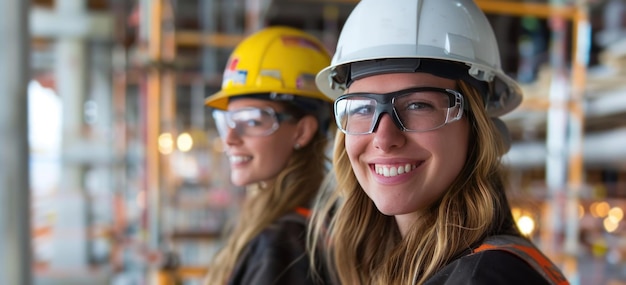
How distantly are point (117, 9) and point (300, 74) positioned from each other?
10.0 meters

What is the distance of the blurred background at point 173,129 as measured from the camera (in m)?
1.50

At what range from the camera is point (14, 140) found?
1.41 m

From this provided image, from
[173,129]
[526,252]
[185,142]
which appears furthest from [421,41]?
[185,142]

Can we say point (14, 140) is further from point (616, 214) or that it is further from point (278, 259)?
point (616, 214)

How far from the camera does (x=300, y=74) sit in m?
2.54

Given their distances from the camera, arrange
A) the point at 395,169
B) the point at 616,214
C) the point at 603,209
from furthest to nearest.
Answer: the point at 603,209
the point at 616,214
the point at 395,169

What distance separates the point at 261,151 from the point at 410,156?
3.43ft

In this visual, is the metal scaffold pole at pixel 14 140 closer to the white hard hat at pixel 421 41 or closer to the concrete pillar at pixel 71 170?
the white hard hat at pixel 421 41

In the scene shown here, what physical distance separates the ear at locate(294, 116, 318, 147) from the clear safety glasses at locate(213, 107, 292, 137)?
8 cm

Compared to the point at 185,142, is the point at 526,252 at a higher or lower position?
higher

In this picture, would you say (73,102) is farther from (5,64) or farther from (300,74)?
(5,64)

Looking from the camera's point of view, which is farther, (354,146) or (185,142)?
(185,142)

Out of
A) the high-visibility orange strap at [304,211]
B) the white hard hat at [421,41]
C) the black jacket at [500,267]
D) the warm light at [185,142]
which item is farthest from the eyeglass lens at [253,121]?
the warm light at [185,142]

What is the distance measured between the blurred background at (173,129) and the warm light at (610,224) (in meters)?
0.02
